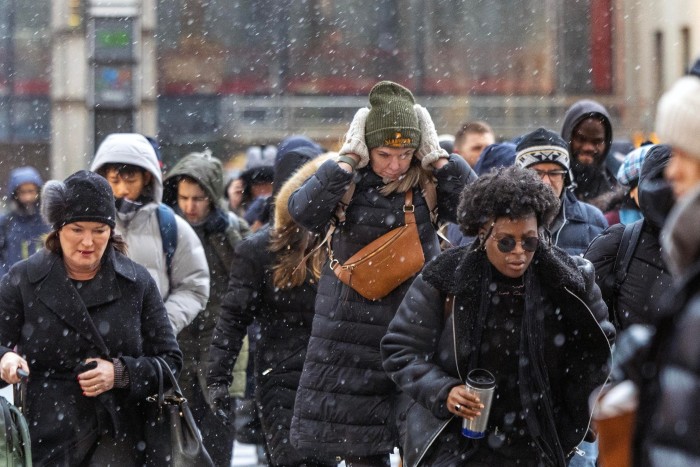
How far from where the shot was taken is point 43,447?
5492mm

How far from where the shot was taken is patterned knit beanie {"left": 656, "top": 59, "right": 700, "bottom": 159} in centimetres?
276

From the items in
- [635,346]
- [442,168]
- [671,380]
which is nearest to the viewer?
[671,380]

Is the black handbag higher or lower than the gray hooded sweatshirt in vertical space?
lower

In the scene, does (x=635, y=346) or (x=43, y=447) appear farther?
(x=43, y=447)

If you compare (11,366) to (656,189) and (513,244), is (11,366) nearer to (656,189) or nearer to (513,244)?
(513,244)

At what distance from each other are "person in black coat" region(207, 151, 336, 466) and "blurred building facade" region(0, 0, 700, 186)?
65.0 feet

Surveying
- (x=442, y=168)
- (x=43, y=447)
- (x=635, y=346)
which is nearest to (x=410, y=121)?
(x=442, y=168)

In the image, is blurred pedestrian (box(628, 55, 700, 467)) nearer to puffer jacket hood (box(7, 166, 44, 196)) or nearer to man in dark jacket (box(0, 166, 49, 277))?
man in dark jacket (box(0, 166, 49, 277))

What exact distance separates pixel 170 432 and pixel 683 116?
3246 mm

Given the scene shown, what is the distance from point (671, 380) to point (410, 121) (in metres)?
3.66

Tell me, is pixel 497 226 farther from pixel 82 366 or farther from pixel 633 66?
pixel 633 66

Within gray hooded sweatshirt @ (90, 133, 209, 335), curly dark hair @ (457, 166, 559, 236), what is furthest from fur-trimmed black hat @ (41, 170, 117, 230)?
curly dark hair @ (457, 166, 559, 236)

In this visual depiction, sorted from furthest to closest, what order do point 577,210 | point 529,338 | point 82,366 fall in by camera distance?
point 577,210, point 82,366, point 529,338

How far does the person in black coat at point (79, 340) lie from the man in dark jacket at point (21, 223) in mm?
4169
